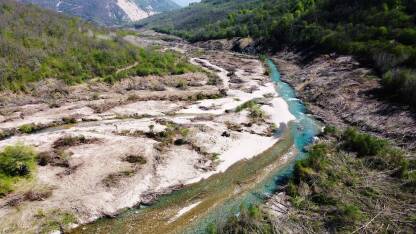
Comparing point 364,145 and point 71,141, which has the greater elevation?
point 71,141

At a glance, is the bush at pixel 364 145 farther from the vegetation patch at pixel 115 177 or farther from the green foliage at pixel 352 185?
the vegetation patch at pixel 115 177

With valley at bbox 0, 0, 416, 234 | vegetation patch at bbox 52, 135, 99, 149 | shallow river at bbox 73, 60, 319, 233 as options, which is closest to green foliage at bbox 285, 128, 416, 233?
valley at bbox 0, 0, 416, 234

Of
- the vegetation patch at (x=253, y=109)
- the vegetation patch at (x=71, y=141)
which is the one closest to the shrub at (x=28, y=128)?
the vegetation patch at (x=71, y=141)

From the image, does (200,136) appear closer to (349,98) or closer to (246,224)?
(246,224)

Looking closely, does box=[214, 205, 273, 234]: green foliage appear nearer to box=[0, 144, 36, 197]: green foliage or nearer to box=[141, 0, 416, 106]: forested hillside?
box=[0, 144, 36, 197]: green foliage

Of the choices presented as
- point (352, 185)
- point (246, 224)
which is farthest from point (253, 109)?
point (246, 224)

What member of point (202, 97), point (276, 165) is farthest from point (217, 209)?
point (202, 97)

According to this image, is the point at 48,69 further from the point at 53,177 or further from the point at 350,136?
the point at 350,136
